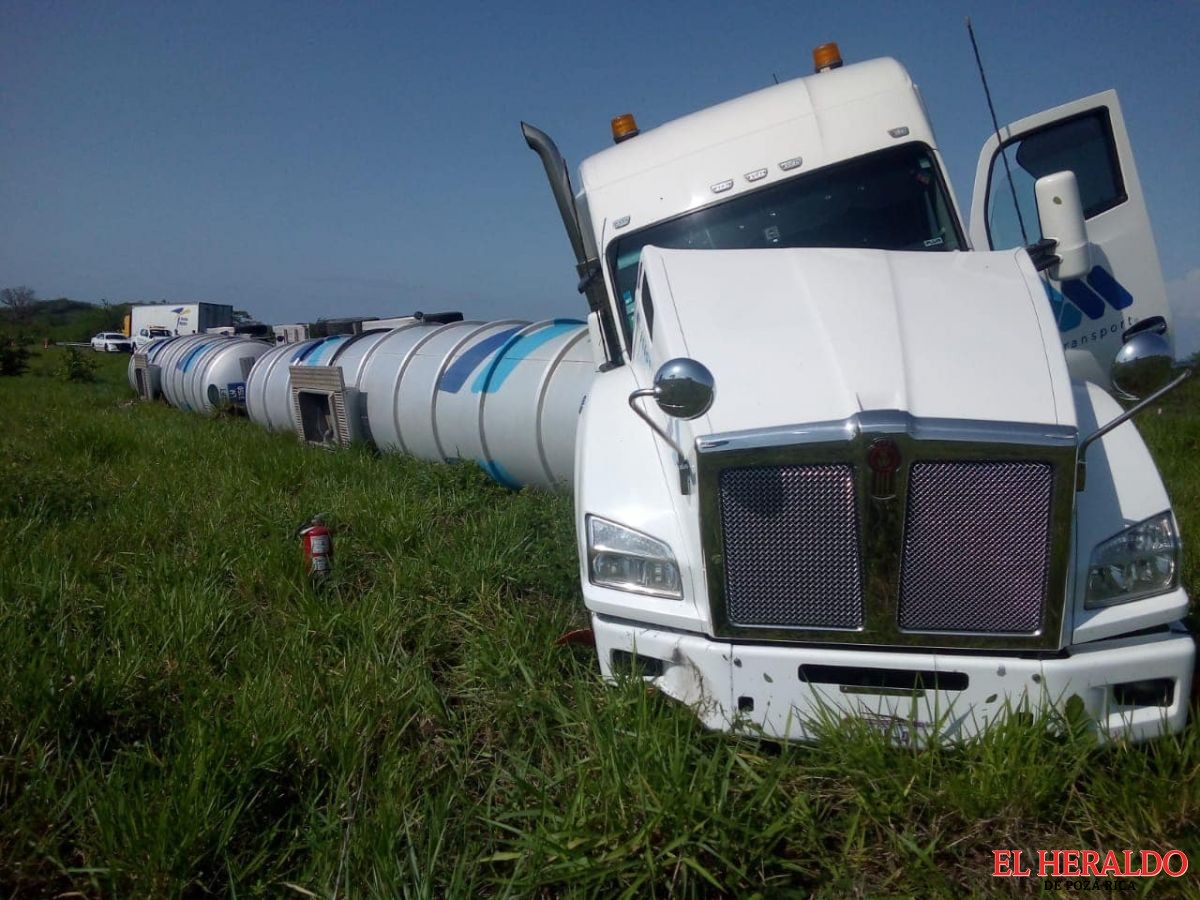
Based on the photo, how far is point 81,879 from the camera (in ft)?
7.79

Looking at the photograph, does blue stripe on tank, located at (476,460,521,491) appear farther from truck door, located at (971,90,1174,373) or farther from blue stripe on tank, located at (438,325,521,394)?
truck door, located at (971,90,1174,373)

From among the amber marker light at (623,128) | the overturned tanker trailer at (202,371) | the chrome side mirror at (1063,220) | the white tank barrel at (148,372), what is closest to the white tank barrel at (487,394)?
the amber marker light at (623,128)

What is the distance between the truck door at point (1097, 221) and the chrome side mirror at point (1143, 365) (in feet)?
11.0

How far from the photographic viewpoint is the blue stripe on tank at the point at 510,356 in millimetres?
7578

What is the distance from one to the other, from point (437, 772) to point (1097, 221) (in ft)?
19.2

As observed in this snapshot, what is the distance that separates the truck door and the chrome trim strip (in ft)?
12.5

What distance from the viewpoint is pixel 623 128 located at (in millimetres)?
6242

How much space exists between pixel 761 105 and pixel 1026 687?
4.05 meters

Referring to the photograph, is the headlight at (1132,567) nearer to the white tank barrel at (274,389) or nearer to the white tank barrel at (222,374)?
the white tank barrel at (274,389)

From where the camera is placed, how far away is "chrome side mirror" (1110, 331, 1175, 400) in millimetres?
2779

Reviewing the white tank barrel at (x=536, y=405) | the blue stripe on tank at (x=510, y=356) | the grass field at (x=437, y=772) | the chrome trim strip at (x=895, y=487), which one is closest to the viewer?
the grass field at (x=437, y=772)

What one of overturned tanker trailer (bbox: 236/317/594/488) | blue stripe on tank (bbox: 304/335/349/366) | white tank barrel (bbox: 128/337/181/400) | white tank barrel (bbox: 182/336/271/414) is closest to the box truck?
white tank barrel (bbox: 128/337/181/400)

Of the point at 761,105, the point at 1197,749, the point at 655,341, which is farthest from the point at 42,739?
the point at 761,105

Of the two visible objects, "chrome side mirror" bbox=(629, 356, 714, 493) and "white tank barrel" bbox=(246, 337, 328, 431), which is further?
"white tank barrel" bbox=(246, 337, 328, 431)
